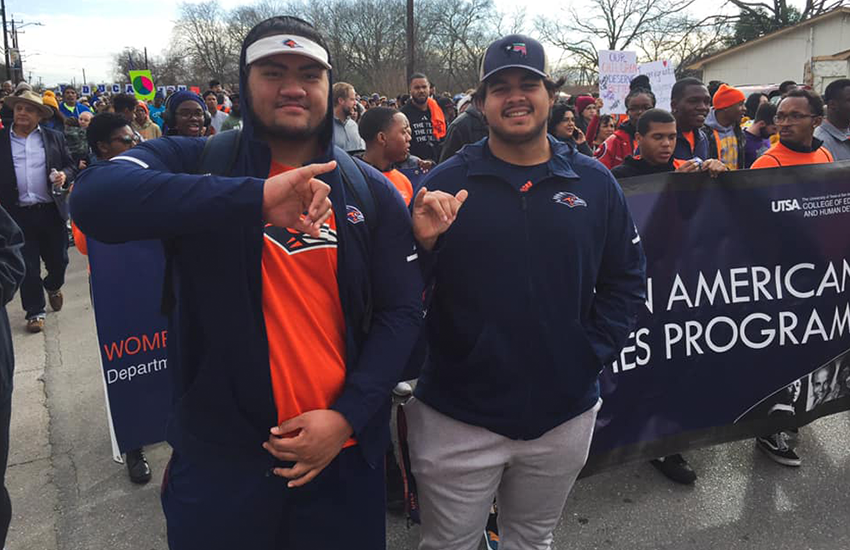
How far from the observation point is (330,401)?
5.06 feet

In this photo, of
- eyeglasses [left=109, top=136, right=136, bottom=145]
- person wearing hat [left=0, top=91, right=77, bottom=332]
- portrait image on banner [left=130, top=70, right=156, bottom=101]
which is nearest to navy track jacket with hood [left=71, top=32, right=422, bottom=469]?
eyeglasses [left=109, top=136, right=136, bottom=145]

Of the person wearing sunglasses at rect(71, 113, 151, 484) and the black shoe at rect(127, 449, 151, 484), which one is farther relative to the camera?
the person wearing sunglasses at rect(71, 113, 151, 484)

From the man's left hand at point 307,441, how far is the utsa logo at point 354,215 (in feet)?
1.60

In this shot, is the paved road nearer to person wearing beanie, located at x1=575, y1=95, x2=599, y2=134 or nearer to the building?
person wearing beanie, located at x1=575, y1=95, x2=599, y2=134

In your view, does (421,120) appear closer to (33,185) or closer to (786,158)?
(33,185)

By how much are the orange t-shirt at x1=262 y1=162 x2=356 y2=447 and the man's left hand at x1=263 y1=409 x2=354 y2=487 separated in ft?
0.18

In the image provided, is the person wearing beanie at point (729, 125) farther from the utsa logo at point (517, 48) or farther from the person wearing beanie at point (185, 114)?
the person wearing beanie at point (185, 114)

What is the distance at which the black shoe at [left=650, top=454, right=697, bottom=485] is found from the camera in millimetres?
3121

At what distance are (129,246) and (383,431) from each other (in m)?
2.04

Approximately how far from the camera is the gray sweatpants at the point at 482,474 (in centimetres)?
190

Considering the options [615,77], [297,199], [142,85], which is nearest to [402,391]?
[297,199]

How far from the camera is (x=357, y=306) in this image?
5.19 ft

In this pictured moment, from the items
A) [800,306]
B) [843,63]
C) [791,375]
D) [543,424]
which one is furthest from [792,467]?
[843,63]

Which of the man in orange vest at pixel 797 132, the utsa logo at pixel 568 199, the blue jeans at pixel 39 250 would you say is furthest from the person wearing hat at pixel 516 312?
the blue jeans at pixel 39 250
